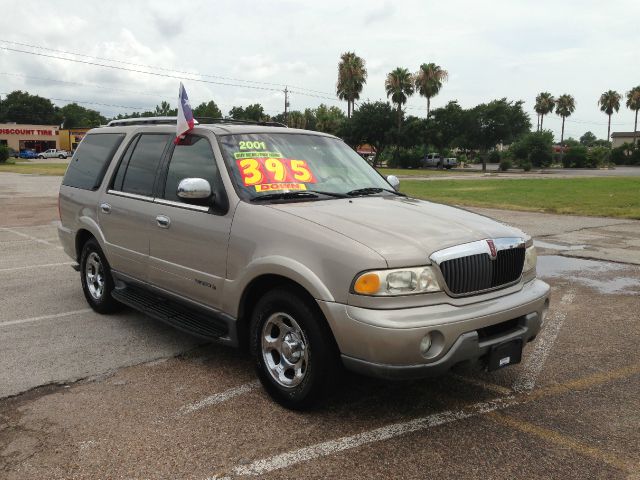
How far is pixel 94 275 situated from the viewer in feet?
19.3

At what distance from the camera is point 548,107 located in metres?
101

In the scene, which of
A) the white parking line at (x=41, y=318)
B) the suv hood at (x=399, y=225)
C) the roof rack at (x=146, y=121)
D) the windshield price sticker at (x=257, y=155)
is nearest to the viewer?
the suv hood at (x=399, y=225)

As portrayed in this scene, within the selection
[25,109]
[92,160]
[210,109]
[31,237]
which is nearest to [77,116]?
[25,109]

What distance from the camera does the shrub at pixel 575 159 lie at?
73438 mm

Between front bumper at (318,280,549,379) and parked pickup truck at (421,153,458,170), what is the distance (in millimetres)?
65917

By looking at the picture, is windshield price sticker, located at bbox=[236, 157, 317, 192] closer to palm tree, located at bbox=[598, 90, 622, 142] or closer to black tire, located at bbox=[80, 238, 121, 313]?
black tire, located at bbox=[80, 238, 121, 313]

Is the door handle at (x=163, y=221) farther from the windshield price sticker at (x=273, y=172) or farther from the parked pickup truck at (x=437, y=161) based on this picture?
the parked pickup truck at (x=437, y=161)

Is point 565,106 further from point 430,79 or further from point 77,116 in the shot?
point 77,116

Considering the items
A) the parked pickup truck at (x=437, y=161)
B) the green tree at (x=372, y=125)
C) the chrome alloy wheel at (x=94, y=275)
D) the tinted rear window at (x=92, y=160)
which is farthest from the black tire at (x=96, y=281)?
the parked pickup truck at (x=437, y=161)

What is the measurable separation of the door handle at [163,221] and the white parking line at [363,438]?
2.12 meters

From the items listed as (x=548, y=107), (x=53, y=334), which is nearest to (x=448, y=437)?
(x=53, y=334)

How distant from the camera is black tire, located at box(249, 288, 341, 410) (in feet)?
10.9

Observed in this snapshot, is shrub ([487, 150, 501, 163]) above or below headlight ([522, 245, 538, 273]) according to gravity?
above

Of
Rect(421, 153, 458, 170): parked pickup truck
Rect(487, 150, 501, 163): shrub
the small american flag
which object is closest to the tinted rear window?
the small american flag
